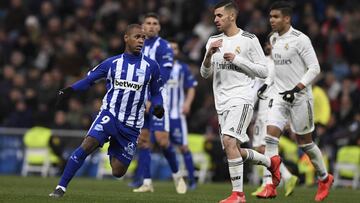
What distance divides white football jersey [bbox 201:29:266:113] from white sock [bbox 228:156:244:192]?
697 millimetres

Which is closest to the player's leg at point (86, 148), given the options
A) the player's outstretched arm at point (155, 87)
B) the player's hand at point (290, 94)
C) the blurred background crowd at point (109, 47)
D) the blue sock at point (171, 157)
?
→ the player's outstretched arm at point (155, 87)

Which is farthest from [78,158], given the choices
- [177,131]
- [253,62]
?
[177,131]

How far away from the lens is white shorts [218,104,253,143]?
11.5 m

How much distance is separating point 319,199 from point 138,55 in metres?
3.27

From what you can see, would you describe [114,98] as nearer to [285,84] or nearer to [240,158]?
[240,158]

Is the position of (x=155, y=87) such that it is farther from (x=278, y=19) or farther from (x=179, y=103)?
(x=179, y=103)

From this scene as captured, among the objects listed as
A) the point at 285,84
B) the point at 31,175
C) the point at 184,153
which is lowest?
the point at 31,175

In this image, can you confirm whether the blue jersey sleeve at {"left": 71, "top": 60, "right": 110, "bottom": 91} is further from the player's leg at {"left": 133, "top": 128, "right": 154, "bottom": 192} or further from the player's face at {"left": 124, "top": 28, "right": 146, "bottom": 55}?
the player's leg at {"left": 133, "top": 128, "right": 154, "bottom": 192}

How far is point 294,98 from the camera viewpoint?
13094mm

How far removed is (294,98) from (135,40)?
2.52 m

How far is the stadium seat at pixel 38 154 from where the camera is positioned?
22.1 metres

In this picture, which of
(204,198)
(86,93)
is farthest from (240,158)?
(86,93)

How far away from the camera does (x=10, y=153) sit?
73.2 ft

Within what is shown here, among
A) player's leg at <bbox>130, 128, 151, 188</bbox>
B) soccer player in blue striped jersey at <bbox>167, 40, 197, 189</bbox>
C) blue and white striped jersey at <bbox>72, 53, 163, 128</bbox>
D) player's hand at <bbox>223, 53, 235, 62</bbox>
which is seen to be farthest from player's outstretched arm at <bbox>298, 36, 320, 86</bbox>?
soccer player in blue striped jersey at <bbox>167, 40, 197, 189</bbox>
